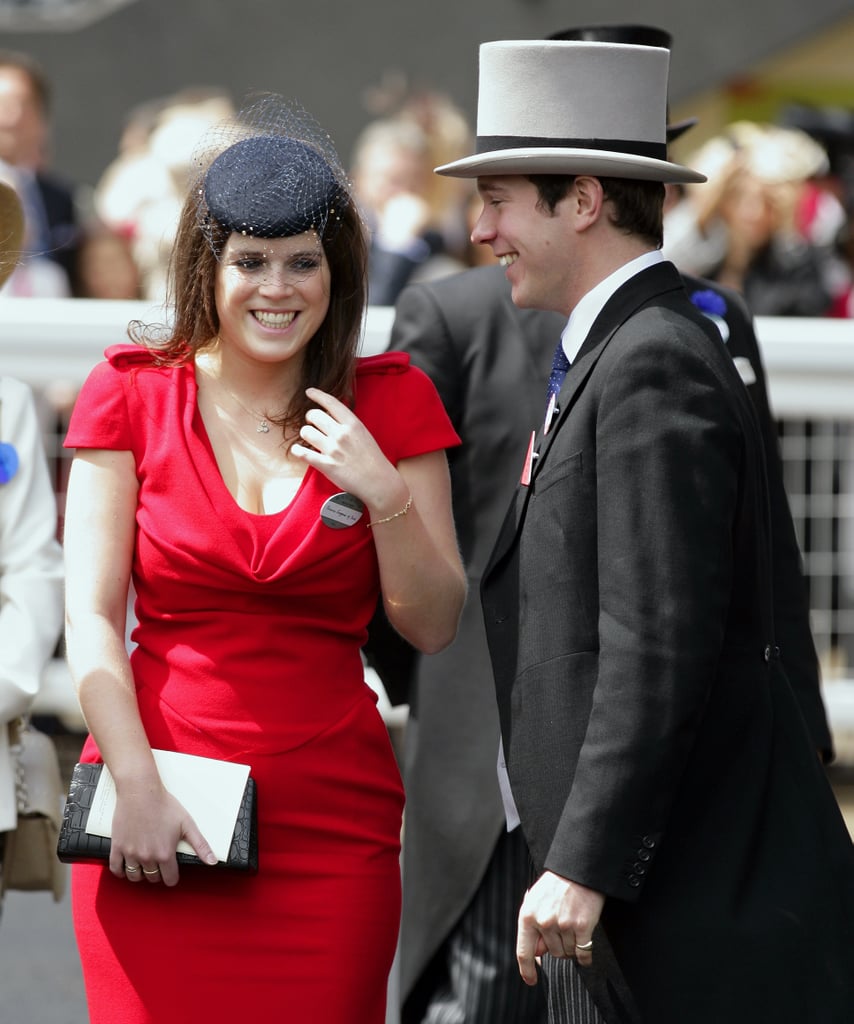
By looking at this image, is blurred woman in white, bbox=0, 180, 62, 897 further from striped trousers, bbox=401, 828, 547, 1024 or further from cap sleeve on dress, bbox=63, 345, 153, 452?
striped trousers, bbox=401, 828, 547, 1024

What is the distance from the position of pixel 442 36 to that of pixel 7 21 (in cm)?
370

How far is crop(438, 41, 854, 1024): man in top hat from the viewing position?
2.51m

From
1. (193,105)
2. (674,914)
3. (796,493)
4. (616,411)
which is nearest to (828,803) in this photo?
(674,914)

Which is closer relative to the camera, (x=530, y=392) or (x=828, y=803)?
(x=828, y=803)

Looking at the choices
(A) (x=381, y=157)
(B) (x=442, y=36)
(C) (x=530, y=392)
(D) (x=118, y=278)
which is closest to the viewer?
(C) (x=530, y=392)

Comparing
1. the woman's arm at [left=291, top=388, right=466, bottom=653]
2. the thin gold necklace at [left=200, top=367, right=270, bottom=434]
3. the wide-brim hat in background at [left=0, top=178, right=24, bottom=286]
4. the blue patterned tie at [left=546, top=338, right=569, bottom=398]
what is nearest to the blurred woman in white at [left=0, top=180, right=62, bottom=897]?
the wide-brim hat in background at [left=0, top=178, right=24, bottom=286]

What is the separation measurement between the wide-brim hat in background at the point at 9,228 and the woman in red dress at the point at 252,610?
1.89 feet

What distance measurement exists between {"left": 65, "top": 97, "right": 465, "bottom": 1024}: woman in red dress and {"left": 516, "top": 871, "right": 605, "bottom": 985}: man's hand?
0.42 metres

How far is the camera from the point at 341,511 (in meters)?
2.87

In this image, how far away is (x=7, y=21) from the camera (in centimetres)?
1502

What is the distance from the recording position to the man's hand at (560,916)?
2512 mm

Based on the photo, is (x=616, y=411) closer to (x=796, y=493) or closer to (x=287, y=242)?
(x=287, y=242)

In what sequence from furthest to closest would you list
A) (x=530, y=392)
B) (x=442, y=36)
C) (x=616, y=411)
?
1. (x=442, y=36)
2. (x=530, y=392)
3. (x=616, y=411)

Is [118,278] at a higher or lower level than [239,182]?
lower
